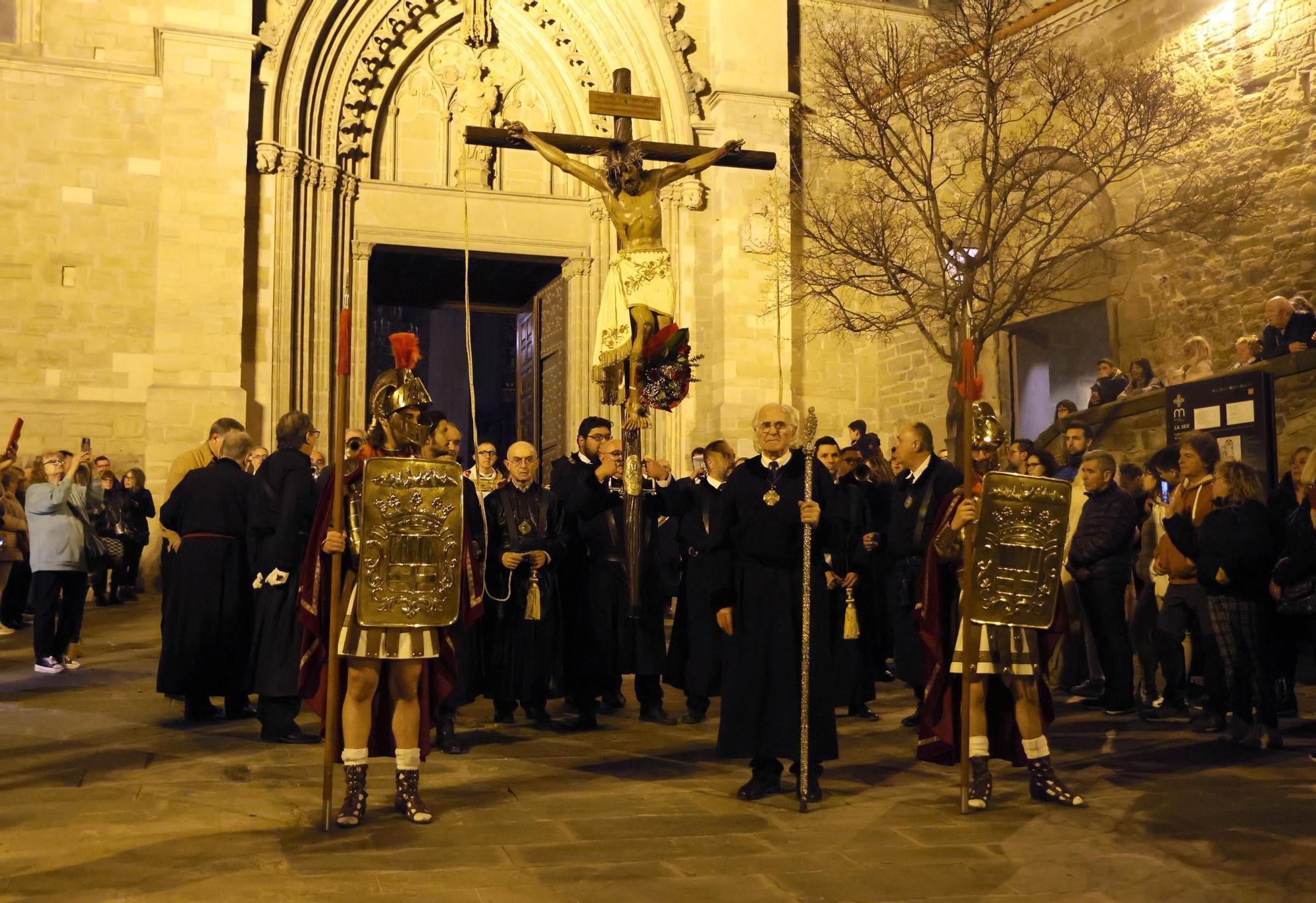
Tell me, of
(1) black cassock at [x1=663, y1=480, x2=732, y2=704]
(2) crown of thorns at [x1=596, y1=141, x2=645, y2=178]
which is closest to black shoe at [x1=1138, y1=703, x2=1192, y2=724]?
(1) black cassock at [x1=663, y1=480, x2=732, y2=704]

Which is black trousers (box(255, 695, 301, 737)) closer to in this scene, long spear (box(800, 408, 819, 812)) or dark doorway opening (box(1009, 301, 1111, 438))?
long spear (box(800, 408, 819, 812))

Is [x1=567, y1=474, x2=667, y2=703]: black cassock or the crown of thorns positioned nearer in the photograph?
[x1=567, y1=474, x2=667, y2=703]: black cassock

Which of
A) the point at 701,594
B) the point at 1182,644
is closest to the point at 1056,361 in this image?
the point at 1182,644

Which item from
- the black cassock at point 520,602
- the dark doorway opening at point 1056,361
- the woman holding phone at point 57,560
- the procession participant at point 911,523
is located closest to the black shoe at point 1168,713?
the procession participant at point 911,523

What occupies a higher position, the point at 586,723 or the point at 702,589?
the point at 702,589

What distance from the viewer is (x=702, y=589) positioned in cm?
770

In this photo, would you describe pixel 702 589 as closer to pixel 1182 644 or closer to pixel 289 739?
pixel 289 739

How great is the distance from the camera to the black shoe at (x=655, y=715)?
848 cm

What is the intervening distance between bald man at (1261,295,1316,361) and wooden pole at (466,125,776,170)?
19.3ft

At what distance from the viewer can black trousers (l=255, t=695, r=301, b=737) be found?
7.51 m

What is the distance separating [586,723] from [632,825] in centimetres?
284

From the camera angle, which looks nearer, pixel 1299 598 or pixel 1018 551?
pixel 1018 551

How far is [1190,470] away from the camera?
312 inches

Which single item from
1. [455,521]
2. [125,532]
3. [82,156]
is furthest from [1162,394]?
[82,156]
